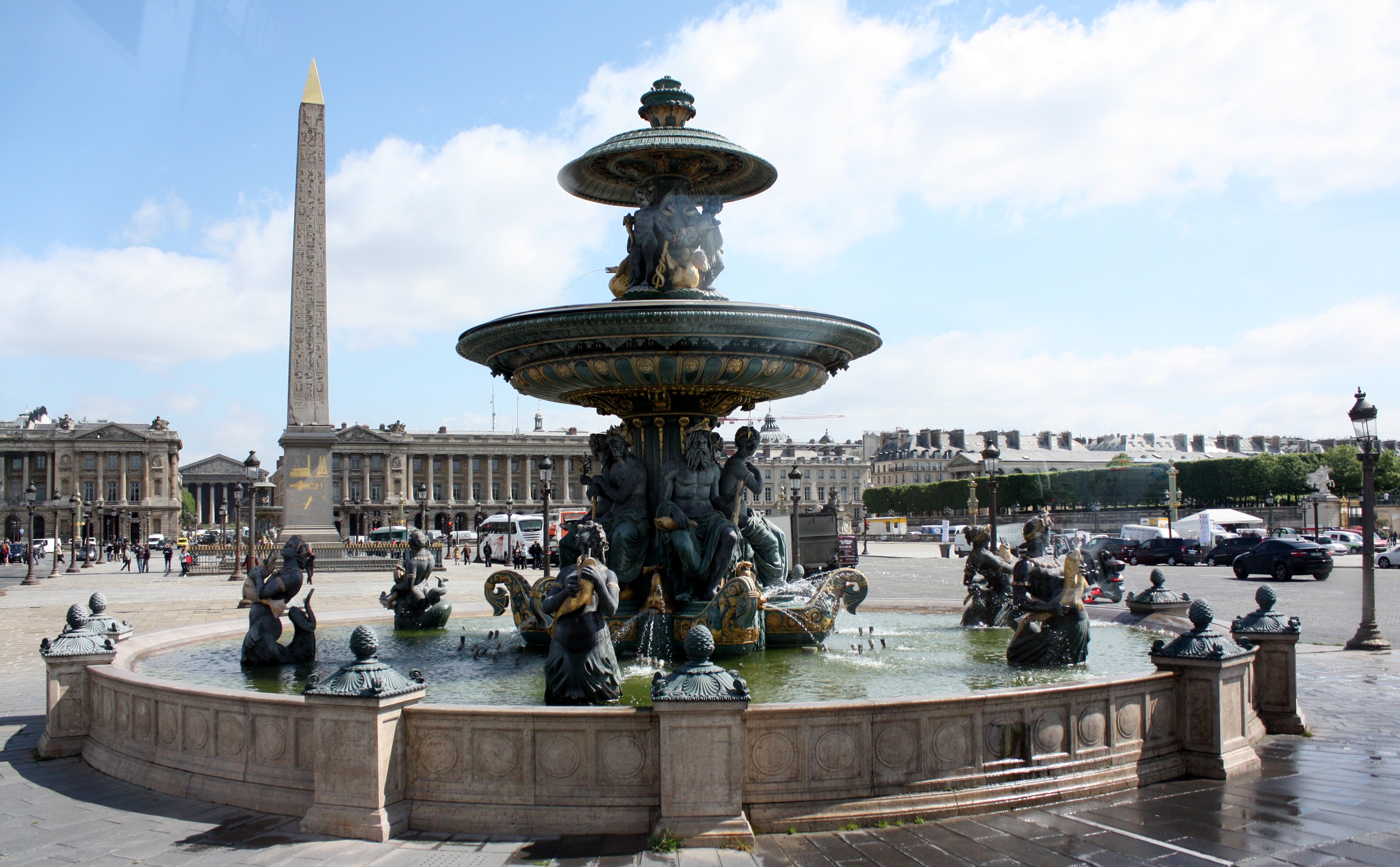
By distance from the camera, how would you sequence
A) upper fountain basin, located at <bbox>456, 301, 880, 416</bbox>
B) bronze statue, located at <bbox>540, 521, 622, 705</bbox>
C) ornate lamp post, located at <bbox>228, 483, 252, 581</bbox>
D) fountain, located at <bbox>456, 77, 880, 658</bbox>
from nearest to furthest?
bronze statue, located at <bbox>540, 521, 622, 705</bbox> → upper fountain basin, located at <bbox>456, 301, 880, 416</bbox> → fountain, located at <bbox>456, 77, 880, 658</bbox> → ornate lamp post, located at <bbox>228, 483, 252, 581</bbox>

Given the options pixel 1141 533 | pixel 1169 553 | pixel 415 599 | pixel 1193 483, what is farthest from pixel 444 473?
pixel 415 599

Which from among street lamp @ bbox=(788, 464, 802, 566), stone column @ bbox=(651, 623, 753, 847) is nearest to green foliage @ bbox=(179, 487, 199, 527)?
street lamp @ bbox=(788, 464, 802, 566)

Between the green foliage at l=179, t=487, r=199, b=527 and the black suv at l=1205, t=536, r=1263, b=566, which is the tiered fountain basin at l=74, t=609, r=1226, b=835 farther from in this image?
the green foliage at l=179, t=487, r=199, b=527

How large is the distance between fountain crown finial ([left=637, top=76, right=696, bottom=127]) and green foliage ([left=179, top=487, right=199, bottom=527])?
14235cm

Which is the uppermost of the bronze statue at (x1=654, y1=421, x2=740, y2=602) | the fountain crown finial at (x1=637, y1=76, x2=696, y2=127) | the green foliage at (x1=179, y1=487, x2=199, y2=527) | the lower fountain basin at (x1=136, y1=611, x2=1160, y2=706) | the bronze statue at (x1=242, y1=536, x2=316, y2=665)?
the fountain crown finial at (x1=637, y1=76, x2=696, y2=127)

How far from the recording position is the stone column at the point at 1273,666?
7059 millimetres

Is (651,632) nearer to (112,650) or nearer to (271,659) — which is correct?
(271,659)

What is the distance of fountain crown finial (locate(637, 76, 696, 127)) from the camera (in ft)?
34.3

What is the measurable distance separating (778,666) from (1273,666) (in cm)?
349

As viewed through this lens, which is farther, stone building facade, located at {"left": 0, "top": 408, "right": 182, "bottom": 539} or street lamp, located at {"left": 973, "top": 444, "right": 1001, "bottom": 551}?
stone building facade, located at {"left": 0, "top": 408, "right": 182, "bottom": 539}

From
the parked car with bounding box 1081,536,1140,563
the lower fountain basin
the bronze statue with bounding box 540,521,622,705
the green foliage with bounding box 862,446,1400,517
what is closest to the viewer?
the bronze statue with bounding box 540,521,622,705

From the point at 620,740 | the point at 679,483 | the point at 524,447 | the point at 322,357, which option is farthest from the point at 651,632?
the point at 524,447

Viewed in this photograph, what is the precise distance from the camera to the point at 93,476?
120 meters

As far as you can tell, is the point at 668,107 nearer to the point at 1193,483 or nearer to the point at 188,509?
the point at 1193,483
